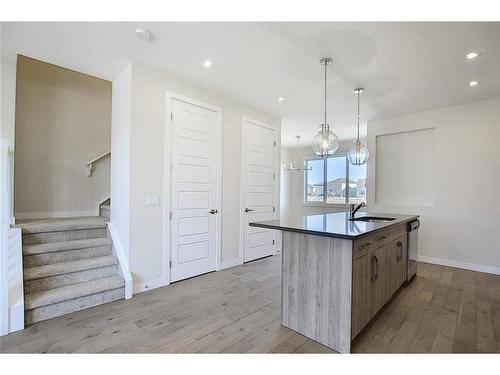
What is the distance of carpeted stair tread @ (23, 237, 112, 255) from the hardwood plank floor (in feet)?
2.67

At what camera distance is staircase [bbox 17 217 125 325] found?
7.91 feet

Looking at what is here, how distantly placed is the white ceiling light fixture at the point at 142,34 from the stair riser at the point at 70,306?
106 inches

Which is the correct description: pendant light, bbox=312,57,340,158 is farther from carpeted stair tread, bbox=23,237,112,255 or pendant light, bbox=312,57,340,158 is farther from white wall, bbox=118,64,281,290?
carpeted stair tread, bbox=23,237,112,255

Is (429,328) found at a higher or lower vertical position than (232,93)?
lower

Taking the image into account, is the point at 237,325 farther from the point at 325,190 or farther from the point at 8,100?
the point at 325,190

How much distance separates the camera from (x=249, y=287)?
Answer: 3.22 m

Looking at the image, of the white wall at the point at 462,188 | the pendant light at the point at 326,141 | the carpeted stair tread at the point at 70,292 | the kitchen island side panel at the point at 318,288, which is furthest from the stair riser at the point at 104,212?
the white wall at the point at 462,188

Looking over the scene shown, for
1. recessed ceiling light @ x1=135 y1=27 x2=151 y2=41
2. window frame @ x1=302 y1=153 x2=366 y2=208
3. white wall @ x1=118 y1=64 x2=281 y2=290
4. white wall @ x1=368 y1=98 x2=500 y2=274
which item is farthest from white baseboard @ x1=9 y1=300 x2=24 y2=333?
window frame @ x1=302 y1=153 x2=366 y2=208

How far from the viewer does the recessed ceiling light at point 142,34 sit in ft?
7.72

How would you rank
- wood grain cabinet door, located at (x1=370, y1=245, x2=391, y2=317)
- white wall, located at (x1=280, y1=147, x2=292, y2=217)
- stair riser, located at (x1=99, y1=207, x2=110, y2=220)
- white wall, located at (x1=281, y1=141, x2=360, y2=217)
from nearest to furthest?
wood grain cabinet door, located at (x1=370, y1=245, x2=391, y2=317) < stair riser, located at (x1=99, y1=207, x2=110, y2=220) < white wall, located at (x1=281, y1=141, x2=360, y2=217) < white wall, located at (x1=280, y1=147, x2=292, y2=217)

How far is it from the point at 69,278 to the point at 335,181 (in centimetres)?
683
